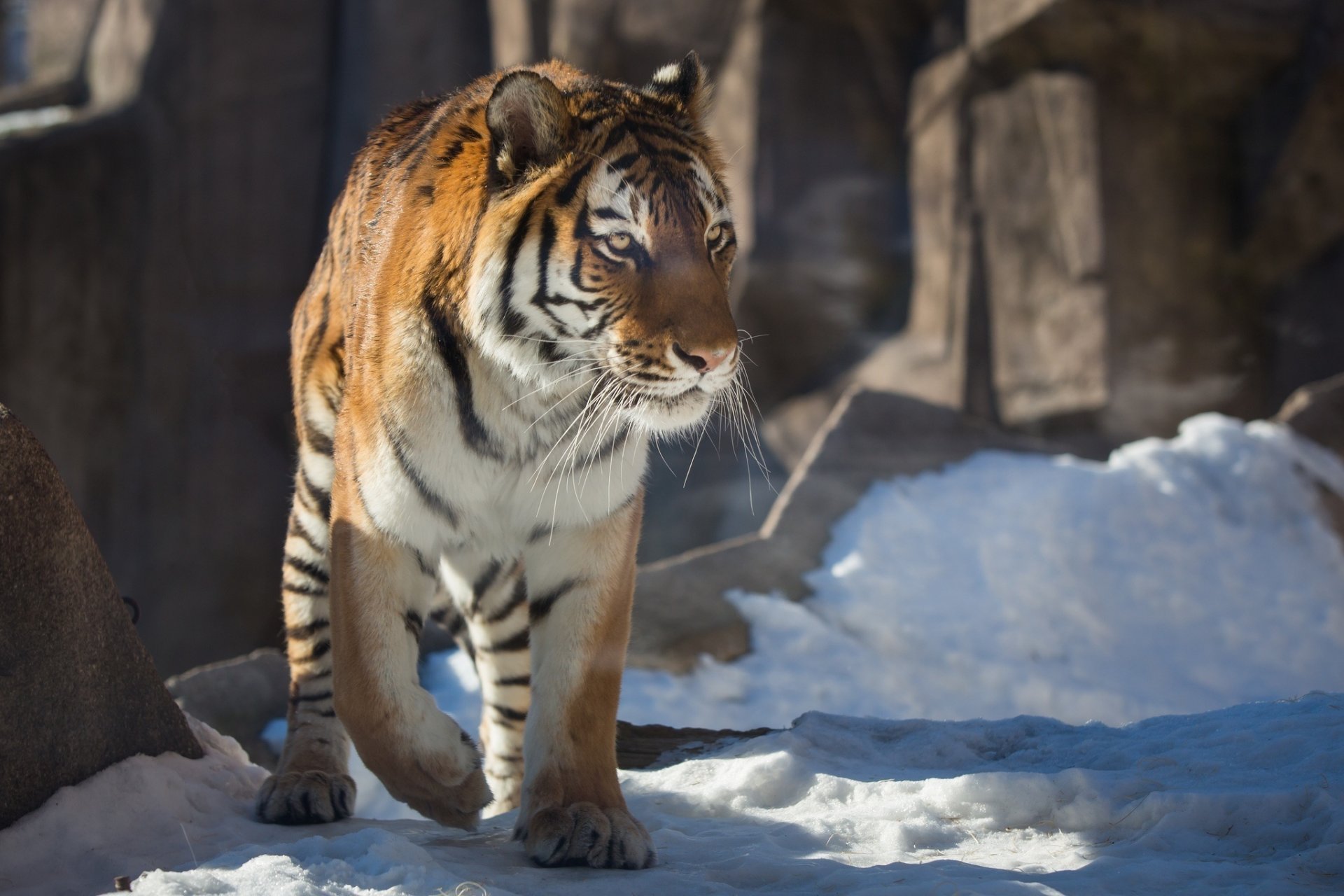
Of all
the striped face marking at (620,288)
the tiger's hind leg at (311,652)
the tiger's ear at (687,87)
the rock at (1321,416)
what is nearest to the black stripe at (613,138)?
the striped face marking at (620,288)

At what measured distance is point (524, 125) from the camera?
7.52 ft

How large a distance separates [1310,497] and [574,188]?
480 centimetres

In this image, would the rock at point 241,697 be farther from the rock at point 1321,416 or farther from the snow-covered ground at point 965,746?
the rock at point 1321,416

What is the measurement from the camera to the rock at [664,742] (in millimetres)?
3033

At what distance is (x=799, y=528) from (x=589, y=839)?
132 inches

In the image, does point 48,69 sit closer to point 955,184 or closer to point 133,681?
point 955,184

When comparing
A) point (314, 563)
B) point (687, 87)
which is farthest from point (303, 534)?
point (687, 87)

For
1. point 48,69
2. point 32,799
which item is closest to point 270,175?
point 48,69

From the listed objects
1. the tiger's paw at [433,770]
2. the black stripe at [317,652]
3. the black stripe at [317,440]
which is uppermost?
the black stripe at [317,440]

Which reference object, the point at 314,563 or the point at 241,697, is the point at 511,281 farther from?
the point at 241,697

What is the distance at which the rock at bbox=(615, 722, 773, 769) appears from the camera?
3033 millimetres

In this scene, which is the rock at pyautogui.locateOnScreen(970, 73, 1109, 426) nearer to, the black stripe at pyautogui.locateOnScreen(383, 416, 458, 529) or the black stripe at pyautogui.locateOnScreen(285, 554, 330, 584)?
the black stripe at pyautogui.locateOnScreen(285, 554, 330, 584)

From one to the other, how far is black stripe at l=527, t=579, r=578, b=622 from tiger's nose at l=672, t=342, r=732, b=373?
0.48 metres

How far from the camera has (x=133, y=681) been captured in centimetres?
246
